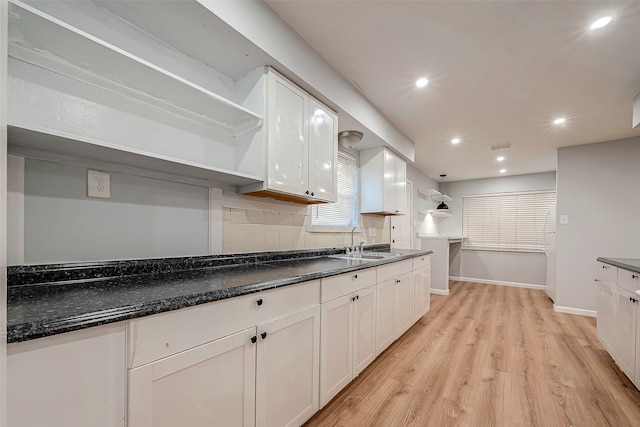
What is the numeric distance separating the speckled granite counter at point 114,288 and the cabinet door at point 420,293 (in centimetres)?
172

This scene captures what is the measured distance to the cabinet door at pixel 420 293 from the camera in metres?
3.09

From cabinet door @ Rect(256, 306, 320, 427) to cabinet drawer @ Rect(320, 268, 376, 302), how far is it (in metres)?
0.12

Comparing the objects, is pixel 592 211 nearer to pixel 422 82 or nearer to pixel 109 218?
pixel 422 82

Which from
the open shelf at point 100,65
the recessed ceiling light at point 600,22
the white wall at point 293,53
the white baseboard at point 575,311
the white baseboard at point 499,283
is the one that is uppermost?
the recessed ceiling light at point 600,22

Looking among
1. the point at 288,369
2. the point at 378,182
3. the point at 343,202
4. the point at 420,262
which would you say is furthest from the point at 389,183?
the point at 288,369

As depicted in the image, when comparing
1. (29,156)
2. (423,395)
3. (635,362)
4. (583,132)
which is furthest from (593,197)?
(29,156)

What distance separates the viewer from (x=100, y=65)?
46.9 inches

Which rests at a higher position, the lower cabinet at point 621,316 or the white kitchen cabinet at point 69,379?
the white kitchen cabinet at point 69,379

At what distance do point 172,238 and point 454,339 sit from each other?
9.41 ft

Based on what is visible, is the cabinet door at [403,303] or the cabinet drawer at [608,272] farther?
the cabinet door at [403,303]

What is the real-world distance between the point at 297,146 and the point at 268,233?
70 cm

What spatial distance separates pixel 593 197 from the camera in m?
3.73

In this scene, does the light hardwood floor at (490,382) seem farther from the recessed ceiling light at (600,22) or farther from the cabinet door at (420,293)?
the recessed ceiling light at (600,22)

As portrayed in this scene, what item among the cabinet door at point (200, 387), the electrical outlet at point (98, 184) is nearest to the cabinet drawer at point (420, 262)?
the cabinet door at point (200, 387)
